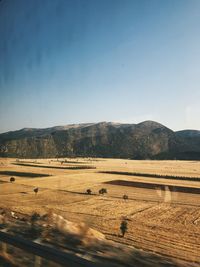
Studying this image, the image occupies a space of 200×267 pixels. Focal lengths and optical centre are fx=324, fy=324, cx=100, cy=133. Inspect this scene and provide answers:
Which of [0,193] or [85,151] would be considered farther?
[85,151]

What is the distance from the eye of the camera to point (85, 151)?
172 metres

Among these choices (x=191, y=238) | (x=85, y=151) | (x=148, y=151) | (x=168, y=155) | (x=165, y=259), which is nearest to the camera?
(x=165, y=259)

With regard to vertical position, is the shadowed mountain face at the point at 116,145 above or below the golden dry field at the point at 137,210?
above

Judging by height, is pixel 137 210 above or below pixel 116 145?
below

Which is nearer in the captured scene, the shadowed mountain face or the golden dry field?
the golden dry field

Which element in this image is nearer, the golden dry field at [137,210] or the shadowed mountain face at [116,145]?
the golden dry field at [137,210]

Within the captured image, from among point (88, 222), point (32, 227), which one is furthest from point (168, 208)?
point (32, 227)

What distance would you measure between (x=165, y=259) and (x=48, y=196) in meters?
21.9

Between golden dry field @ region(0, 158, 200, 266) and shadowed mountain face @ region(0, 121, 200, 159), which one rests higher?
shadowed mountain face @ region(0, 121, 200, 159)

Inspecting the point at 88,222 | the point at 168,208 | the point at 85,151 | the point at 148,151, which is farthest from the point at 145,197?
the point at 85,151

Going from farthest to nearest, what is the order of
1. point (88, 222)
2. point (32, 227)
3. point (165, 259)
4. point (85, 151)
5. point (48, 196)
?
point (85, 151) → point (48, 196) → point (88, 222) → point (32, 227) → point (165, 259)

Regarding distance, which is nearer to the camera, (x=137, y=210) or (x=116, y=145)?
(x=137, y=210)

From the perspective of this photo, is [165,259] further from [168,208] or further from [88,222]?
[168,208]

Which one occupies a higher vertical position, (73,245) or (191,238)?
(73,245)
